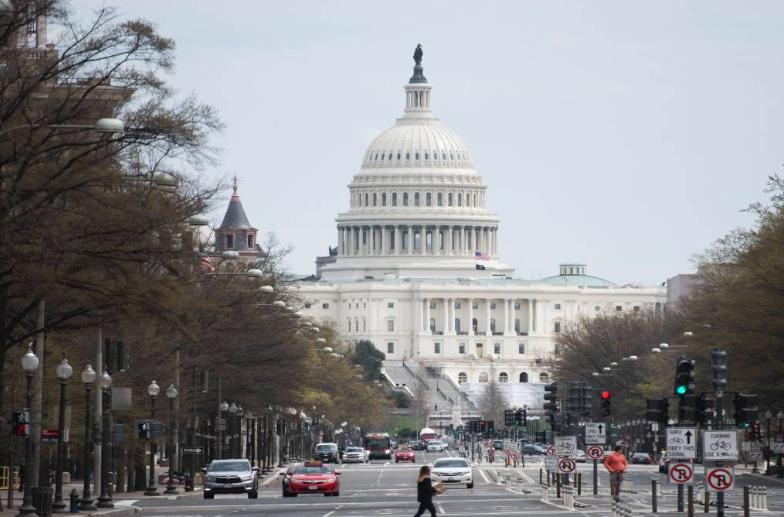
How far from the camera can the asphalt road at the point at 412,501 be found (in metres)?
61.2

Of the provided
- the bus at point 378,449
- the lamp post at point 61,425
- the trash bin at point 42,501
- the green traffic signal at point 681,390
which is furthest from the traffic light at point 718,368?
the bus at point 378,449

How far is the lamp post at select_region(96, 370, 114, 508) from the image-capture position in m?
64.1

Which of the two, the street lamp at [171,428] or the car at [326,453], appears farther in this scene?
the car at [326,453]

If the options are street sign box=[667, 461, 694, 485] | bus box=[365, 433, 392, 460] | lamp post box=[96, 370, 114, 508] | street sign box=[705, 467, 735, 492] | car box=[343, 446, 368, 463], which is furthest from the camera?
bus box=[365, 433, 392, 460]

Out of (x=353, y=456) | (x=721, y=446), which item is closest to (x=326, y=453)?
(x=353, y=456)

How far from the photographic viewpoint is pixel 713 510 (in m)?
60.0

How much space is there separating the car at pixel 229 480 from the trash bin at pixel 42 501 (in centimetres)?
2142

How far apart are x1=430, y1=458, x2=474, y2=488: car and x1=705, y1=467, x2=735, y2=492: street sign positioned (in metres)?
43.1

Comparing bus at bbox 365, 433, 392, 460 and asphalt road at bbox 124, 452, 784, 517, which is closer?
asphalt road at bbox 124, 452, 784, 517

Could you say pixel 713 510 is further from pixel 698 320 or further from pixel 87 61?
pixel 698 320

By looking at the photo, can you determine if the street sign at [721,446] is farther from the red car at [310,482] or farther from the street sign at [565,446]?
the red car at [310,482]

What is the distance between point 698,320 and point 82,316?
61286 mm

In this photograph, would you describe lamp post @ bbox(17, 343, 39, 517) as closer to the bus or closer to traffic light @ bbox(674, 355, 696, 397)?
traffic light @ bbox(674, 355, 696, 397)

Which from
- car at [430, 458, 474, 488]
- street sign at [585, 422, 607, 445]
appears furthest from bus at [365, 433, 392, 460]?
street sign at [585, 422, 607, 445]
